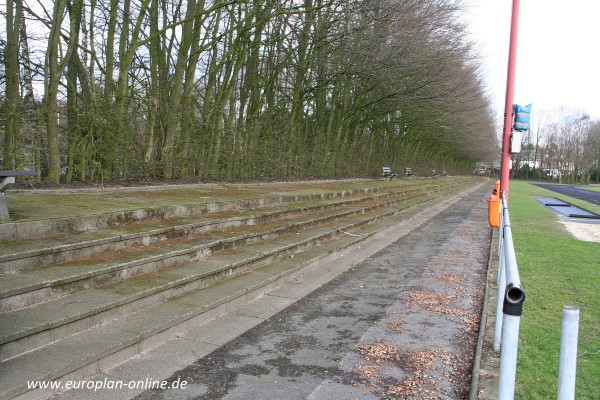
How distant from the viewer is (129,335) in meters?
3.50

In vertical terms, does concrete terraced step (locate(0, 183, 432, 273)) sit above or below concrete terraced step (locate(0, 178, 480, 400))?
above

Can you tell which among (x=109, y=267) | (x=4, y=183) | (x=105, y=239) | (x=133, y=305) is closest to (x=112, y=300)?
(x=133, y=305)

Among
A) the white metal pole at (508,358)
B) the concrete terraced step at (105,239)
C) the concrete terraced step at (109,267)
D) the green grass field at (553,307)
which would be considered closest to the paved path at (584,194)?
the green grass field at (553,307)

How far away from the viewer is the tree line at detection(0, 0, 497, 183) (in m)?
8.62

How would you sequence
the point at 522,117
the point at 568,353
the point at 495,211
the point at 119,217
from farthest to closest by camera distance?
the point at 522,117 → the point at 495,211 → the point at 119,217 → the point at 568,353

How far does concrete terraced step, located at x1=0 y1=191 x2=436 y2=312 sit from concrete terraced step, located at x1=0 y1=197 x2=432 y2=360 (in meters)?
0.08

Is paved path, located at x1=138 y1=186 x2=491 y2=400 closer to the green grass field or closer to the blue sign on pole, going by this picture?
the green grass field

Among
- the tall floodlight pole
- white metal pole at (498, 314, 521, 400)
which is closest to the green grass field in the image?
white metal pole at (498, 314, 521, 400)

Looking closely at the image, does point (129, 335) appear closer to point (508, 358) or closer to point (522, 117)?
point (508, 358)

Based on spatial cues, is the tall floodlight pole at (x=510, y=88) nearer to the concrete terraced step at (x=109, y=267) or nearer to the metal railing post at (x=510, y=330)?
the concrete terraced step at (x=109, y=267)

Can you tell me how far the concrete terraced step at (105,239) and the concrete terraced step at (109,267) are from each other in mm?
98

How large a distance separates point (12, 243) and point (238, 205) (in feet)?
15.3

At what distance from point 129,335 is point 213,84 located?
11342mm

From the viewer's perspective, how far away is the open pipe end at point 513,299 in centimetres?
188
